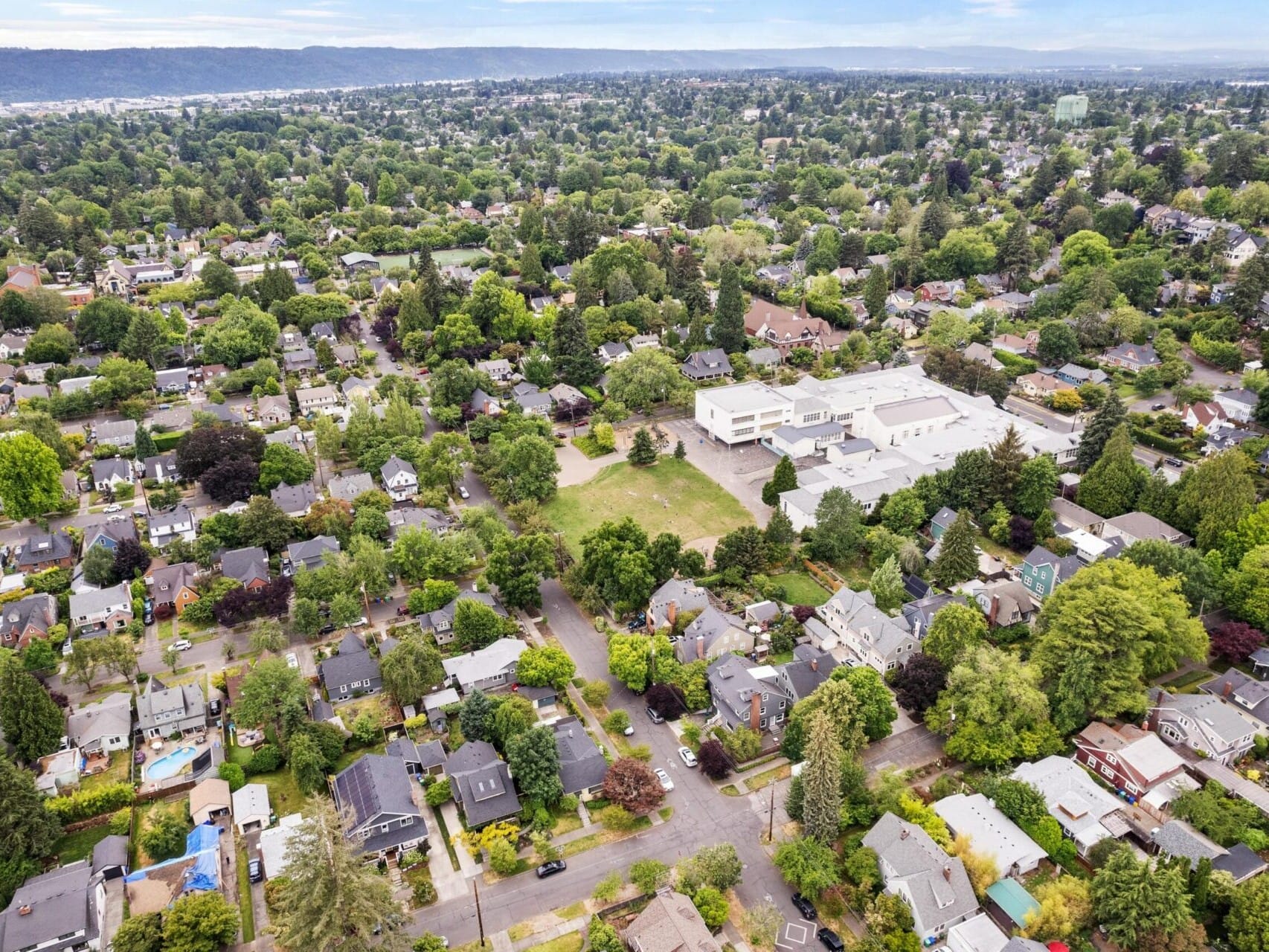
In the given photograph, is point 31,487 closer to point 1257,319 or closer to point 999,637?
point 999,637

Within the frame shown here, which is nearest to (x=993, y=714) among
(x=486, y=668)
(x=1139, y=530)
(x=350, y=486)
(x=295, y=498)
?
(x=1139, y=530)

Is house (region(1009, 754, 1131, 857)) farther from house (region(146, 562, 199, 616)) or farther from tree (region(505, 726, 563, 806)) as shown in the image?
house (region(146, 562, 199, 616))

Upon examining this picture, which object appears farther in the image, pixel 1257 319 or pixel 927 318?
pixel 927 318

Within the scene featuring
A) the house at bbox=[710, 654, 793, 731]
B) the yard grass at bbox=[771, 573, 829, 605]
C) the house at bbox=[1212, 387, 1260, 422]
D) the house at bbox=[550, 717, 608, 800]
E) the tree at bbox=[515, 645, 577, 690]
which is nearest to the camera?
the house at bbox=[550, 717, 608, 800]

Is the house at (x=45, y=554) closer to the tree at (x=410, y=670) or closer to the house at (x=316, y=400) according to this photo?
the house at (x=316, y=400)

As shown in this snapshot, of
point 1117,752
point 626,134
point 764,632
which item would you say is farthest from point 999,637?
point 626,134

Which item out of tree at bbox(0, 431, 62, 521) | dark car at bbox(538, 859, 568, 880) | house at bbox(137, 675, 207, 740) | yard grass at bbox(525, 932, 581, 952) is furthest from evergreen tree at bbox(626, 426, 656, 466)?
tree at bbox(0, 431, 62, 521)

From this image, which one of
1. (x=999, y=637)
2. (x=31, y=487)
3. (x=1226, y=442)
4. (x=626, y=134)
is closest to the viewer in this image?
(x=999, y=637)
